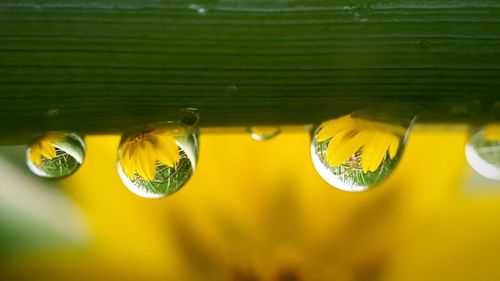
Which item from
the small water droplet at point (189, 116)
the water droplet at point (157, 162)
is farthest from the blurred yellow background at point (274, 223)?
the small water droplet at point (189, 116)

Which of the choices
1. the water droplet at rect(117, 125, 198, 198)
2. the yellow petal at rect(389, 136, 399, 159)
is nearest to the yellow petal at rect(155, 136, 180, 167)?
the water droplet at rect(117, 125, 198, 198)

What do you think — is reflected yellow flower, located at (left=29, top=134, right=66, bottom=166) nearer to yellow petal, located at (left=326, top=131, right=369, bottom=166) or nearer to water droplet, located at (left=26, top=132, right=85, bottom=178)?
water droplet, located at (left=26, top=132, right=85, bottom=178)

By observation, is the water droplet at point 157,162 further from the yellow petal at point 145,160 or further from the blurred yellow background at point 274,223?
the blurred yellow background at point 274,223

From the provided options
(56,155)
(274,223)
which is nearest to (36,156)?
(56,155)

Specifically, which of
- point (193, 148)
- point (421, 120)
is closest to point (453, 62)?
point (421, 120)

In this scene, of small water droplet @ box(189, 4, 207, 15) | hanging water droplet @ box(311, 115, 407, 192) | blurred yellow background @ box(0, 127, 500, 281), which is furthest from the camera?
blurred yellow background @ box(0, 127, 500, 281)

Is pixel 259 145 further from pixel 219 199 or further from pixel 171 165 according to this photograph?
pixel 171 165
